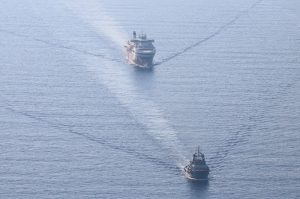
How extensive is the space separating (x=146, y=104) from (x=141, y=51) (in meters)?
23.2

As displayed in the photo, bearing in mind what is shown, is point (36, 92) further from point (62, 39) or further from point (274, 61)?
point (274, 61)

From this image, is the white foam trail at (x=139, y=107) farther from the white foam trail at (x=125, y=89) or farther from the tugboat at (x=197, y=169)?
the tugboat at (x=197, y=169)

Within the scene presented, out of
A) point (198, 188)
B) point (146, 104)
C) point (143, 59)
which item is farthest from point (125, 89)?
point (198, 188)

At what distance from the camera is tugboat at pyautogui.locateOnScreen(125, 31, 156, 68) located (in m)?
140

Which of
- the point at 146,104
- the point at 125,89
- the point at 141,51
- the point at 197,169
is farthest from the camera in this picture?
the point at 141,51

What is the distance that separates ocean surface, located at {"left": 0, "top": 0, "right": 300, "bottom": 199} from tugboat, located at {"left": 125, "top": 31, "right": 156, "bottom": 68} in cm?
151

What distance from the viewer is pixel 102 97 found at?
4766 inches

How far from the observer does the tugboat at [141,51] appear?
460 ft

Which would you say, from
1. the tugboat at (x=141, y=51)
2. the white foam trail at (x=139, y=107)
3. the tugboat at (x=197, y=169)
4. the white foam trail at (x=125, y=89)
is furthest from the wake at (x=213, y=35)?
the tugboat at (x=197, y=169)

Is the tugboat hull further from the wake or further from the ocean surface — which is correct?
the wake

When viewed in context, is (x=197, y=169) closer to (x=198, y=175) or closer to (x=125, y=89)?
(x=198, y=175)

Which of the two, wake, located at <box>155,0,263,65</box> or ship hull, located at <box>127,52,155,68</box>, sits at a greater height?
wake, located at <box>155,0,263,65</box>

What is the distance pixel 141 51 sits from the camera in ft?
463

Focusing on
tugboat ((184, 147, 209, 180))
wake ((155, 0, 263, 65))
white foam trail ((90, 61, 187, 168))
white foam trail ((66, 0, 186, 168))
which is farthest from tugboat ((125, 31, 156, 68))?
tugboat ((184, 147, 209, 180))
